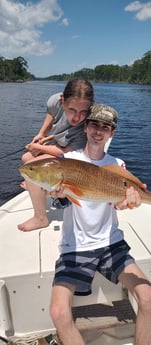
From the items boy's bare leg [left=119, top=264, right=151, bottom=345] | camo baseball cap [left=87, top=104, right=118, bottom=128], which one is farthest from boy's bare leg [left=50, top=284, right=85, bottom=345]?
camo baseball cap [left=87, top=104, right=118, bottom=128]

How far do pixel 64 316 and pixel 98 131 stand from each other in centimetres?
139

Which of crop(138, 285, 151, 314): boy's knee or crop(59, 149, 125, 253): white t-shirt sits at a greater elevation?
crop(59, 149, 125, 253): white t-shirt

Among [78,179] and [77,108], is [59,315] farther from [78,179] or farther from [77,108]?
[77,108]

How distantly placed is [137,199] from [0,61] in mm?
127857

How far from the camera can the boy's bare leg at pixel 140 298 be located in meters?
2.19

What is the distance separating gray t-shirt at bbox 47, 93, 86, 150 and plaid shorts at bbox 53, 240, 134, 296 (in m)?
1.32

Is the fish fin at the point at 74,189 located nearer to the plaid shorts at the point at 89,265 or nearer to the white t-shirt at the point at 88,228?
the white t-shirt at the point at 88,228

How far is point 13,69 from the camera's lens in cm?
12219

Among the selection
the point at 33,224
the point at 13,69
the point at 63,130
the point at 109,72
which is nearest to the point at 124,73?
the point at 109,72

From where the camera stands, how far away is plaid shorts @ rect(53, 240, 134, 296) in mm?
2469

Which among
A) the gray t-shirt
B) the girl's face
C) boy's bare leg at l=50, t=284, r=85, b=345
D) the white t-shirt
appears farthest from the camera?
the gray t-shirt

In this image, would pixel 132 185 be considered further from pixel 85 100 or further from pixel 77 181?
pixel 85 100

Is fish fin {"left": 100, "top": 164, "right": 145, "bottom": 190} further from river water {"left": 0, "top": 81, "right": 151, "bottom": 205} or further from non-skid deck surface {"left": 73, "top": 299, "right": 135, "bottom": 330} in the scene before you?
river water {"left": 0, "top": 81, "right": 151, "bottom": 205}

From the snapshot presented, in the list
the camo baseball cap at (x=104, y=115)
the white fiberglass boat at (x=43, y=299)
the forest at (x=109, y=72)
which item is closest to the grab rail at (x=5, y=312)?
the white fiberglass boat at (x=43, y=299)
